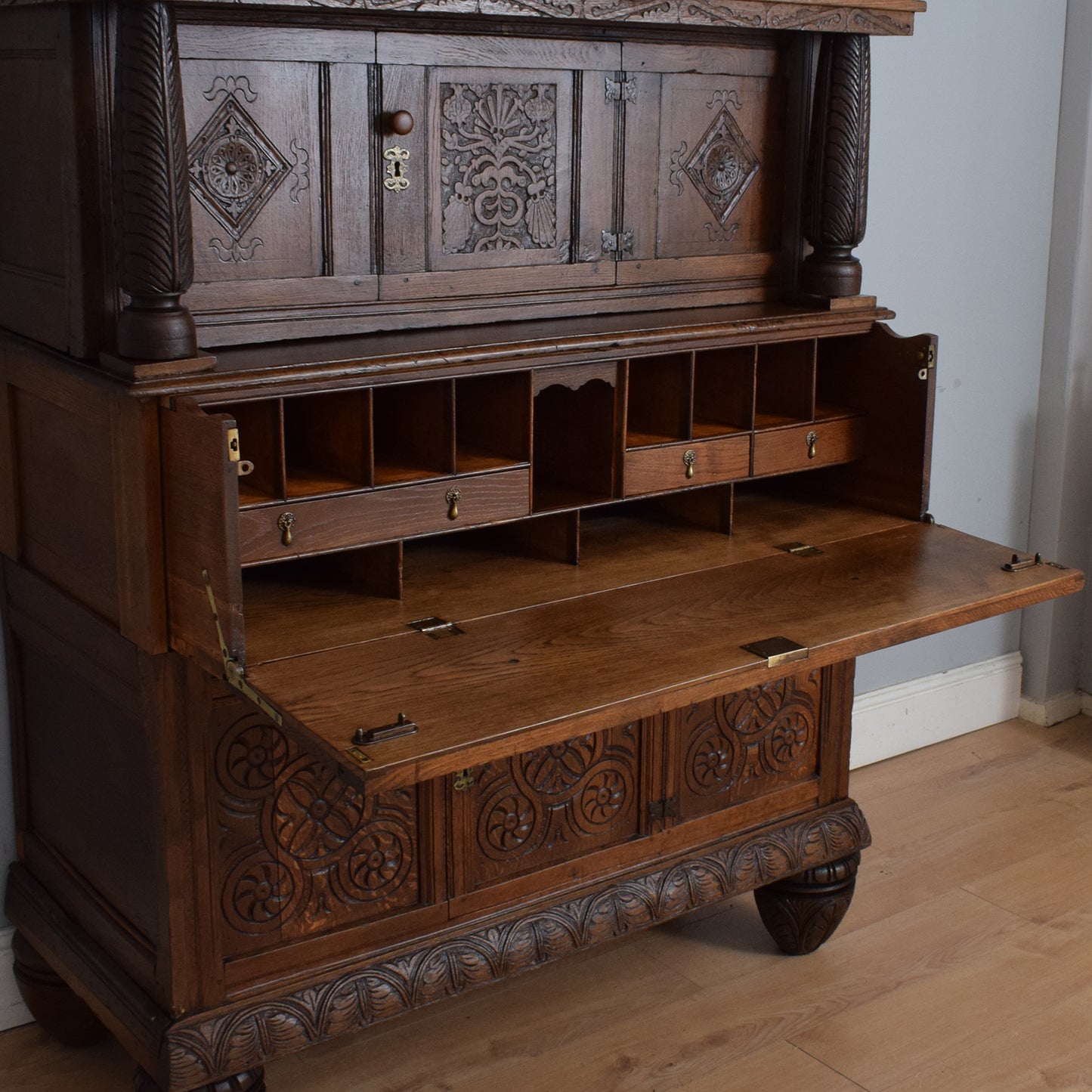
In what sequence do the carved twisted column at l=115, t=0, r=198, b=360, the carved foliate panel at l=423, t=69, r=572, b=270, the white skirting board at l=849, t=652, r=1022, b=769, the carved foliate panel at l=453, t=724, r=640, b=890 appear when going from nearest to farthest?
1. the carved twisted column at l=115, t=0, r=198, b=360
2. the carved foliate panel at l=423, t=69, r=572, b=270
3. the carved foliate panel at l=453, t=724, r=640, b=890
4. the white skirting board at l=849, t=652, r=1022, b=769

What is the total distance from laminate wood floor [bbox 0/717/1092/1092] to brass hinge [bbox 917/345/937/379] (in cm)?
123

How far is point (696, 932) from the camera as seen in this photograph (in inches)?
127

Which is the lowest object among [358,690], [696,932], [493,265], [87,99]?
[696,932]

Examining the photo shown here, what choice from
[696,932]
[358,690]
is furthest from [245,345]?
[696,932]

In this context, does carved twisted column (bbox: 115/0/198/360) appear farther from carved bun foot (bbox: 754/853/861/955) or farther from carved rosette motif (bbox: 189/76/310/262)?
carved bun foot (bbox: 754/853/861/955)

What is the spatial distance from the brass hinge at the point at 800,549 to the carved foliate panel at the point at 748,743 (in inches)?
10.9

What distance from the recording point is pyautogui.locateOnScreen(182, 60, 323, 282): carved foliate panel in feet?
7.09

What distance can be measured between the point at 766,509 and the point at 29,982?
5.27 ft

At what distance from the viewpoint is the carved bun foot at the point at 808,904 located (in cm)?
307

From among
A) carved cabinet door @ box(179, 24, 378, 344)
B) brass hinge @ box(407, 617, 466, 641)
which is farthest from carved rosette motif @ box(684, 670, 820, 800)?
carved cabinet door @ box(179, 24, 378, 344)

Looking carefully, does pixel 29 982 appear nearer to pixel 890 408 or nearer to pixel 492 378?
pixel 492 378

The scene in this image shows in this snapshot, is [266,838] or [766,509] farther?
[766,509]

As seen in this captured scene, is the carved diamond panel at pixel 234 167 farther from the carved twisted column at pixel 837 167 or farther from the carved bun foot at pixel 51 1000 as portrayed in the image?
the carved bun foot at pixel 51 1000

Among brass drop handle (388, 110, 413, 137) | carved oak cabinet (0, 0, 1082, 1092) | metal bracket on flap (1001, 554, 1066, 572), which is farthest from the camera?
metal bracket on flap (1001, 554, 1066, 572)
